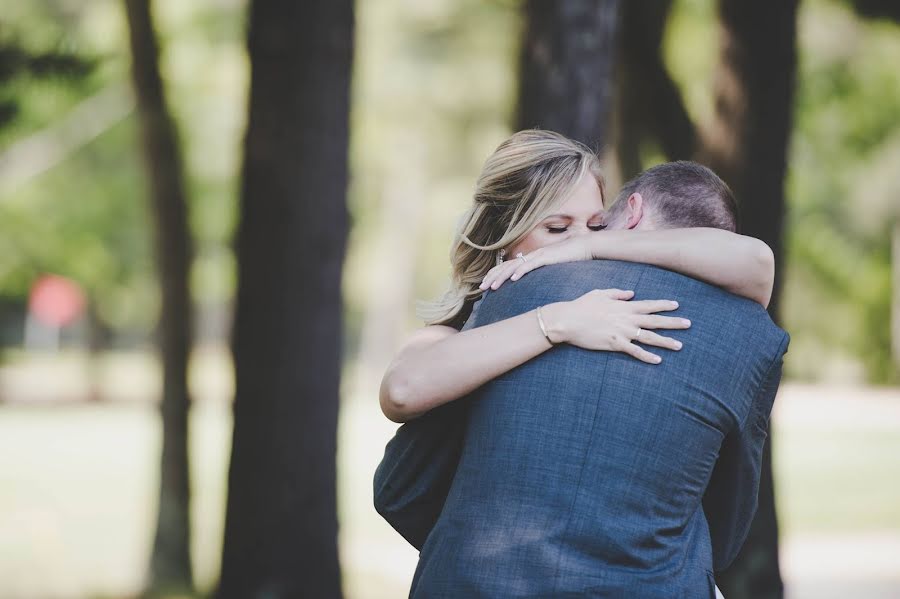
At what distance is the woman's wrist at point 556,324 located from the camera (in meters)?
2.33

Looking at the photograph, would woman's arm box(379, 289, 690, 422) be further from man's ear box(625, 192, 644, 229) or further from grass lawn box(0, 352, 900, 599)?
grass lawn box(0, 352, 900, 599)

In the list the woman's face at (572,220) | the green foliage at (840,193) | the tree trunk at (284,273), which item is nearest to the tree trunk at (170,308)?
the tree trunk at (284,273)

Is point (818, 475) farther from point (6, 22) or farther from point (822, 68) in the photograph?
point (6, 22)

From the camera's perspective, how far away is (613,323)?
2.29 metres

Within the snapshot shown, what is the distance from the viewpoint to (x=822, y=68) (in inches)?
750

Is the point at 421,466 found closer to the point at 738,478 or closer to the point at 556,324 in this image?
the point at 556,324

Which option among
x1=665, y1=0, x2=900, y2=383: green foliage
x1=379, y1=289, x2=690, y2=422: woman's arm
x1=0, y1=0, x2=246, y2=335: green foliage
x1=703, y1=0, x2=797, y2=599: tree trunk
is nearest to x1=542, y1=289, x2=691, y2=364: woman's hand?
x1=379, y1=289, x2=690, y2=422: woman's arm

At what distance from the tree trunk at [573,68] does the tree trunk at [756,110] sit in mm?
1467

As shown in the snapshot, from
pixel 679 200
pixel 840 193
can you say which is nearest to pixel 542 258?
pixel 679 200

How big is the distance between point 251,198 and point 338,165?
22.5 inches

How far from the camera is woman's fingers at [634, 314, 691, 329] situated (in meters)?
2.29

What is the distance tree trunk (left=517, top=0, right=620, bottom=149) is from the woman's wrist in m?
3.01

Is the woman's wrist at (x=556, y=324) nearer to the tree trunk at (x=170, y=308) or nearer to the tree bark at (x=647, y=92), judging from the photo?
the tree bark at (x=647, y=92)

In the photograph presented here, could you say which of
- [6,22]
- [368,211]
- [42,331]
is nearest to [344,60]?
[6,22]
